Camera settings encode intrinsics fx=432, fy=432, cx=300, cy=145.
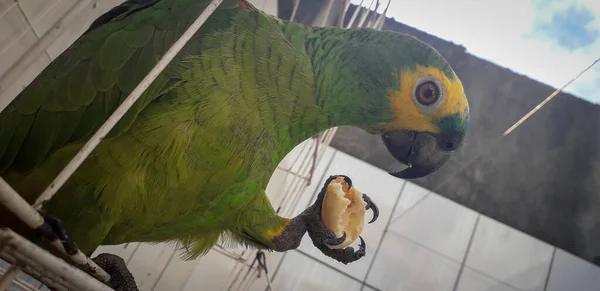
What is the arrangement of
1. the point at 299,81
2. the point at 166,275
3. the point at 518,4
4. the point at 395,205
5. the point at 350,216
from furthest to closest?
1. the point at 395,205
2. the point at 518,4
3. the point at 166,275
4. the point at 350,216
5. the point at 299,81

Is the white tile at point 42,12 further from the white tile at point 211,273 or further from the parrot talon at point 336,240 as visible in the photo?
the white tile at point 211,273

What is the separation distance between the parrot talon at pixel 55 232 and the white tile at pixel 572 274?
5.19 feet

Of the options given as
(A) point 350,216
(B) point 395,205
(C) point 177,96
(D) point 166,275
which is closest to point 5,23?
(C) point 177,96

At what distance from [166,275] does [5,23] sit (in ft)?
2.95

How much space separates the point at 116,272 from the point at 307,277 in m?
0.79

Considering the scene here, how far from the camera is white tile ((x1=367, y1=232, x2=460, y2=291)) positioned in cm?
146

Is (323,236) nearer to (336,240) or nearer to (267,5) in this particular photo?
(336,240)

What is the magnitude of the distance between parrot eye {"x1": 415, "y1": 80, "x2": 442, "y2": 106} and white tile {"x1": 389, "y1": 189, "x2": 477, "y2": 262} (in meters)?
0.72

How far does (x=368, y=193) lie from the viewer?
1.54 metres

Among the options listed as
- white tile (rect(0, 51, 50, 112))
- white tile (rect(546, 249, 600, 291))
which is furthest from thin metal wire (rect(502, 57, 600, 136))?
white tile (rect(0, 51, 50, 112))

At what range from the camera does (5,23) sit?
63cm

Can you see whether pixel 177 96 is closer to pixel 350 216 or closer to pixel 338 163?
pixel 350 216

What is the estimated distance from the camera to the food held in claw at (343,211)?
968 millimetres

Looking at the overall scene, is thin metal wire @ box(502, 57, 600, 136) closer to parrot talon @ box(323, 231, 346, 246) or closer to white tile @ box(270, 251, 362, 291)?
white tile @ box(270, 251, 362, 291)
